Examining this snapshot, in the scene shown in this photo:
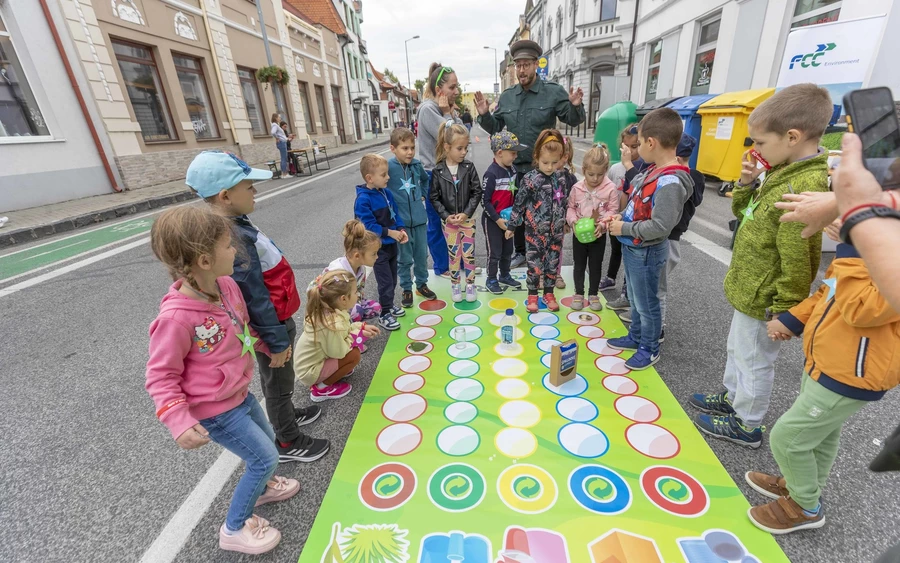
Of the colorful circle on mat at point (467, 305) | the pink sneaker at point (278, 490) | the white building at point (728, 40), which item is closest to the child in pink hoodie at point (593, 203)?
the colorful circle on mat at point (467, 305)

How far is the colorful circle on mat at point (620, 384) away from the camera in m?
2.59

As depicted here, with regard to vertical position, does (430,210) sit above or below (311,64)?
below

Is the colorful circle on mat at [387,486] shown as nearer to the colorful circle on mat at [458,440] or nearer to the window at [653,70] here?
the colorful circle on mat at [458,440]

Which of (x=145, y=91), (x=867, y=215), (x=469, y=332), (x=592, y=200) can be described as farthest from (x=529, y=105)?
(x=145, y=91)

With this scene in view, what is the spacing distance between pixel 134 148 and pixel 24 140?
2.40 meters

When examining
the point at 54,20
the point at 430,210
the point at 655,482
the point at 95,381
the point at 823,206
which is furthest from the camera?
the point at 54,20

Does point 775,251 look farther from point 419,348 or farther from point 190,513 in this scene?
point 190,513

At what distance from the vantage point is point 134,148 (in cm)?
1041

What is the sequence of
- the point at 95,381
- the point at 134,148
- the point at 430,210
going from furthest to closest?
the point at 134,148, the point at 430,210, the point at 95,381

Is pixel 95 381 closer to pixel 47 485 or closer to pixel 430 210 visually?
pixel 47 485

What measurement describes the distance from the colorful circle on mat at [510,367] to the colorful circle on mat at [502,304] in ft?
2.76

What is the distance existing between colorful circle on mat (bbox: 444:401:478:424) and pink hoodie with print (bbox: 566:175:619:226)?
189cm

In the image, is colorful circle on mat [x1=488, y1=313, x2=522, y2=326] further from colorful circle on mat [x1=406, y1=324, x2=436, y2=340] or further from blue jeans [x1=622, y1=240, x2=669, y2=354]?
blue jeans [x1=622, y1=240, x2=669, y2=354]

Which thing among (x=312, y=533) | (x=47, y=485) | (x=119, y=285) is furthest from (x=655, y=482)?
(x=119, y=285)
